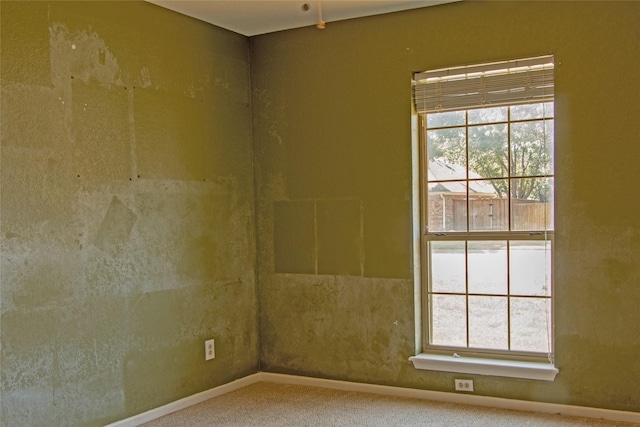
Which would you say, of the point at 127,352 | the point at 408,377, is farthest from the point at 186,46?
the point at 408,377

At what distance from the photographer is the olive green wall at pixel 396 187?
10.8ft

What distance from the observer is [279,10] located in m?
3.77

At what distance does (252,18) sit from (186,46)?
1.59 feet

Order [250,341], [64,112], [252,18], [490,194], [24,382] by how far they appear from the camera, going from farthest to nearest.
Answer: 1. [250,341]
2. [252,18]
3. [490,194]
4. [64,112]
5. [24,382]

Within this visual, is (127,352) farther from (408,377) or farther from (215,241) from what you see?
(408,377)

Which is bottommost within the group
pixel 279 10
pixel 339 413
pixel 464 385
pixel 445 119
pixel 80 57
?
pixel 339 413

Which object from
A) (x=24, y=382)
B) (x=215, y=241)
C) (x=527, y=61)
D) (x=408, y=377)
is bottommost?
(x=408, y=377)

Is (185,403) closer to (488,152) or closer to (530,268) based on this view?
(530,268)

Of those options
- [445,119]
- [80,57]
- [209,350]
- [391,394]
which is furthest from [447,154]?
[80,57]

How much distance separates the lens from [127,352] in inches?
133

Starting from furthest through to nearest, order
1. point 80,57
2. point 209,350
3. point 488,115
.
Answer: point 209,350, point 488,115, point 80,57

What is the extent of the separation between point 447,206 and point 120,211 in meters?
2.05

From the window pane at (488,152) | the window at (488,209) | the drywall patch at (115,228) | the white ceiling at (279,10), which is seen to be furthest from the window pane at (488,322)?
the drywall patch at (115,228)

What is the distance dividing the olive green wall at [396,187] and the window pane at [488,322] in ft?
0.77
